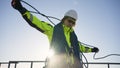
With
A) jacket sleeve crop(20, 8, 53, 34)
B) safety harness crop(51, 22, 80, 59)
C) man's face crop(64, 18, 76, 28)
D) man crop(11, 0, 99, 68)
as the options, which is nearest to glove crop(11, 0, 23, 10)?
man crop(11, 0, 99, 68)

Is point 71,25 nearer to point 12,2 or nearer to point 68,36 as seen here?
point 68,36

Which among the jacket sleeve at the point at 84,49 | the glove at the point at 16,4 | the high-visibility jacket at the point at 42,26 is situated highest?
the glove at the point at 16,4

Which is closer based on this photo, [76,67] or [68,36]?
[76,67]

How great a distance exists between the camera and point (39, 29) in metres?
3.59

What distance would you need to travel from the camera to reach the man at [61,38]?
10.9 ft

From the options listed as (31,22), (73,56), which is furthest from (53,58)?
(31,22)

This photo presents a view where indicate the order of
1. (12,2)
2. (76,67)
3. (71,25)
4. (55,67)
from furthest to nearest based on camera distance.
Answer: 1. (71,25)
2. (76,67)
3. (55,67)
4. (12,2)

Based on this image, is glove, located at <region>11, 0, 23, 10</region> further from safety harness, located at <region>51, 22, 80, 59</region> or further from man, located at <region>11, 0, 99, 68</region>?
safety harness, located at <region>51, 22, 80, 59</region>

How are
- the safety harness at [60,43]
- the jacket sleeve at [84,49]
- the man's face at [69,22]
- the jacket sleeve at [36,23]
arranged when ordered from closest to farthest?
the jacket sleeve at [36,23] → the safety harness at [60,43] → the man's face at [69,22] → the jacket sleeve at [84,49]

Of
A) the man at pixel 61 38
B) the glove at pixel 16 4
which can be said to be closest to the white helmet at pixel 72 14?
the man at pixel 61 38

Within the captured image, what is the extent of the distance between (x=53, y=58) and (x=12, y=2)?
1135 mm

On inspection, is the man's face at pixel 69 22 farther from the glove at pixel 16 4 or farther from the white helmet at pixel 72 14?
the glove at pixel 16 4

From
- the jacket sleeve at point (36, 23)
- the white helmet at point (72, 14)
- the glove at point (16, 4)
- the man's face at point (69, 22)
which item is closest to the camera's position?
the glove at point (16, 4)

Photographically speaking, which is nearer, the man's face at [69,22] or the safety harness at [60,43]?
the safety harness at [60,43]
